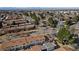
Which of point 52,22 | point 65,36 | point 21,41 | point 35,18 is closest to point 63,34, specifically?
point 65,36

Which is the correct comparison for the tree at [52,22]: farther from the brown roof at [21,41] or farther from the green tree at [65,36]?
the brown roof at [21,41]

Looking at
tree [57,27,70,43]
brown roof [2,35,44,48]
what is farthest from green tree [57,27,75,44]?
brown roof [2,35,44,48]

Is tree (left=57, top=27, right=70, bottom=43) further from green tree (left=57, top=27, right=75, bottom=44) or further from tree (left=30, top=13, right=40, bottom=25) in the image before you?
tree (left=30, top=13, right=40, bottom=25)

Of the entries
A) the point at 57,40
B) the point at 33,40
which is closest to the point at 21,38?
the point at 33,40

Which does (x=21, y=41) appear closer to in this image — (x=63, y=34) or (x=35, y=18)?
(x=35, y=18)

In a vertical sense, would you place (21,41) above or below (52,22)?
below

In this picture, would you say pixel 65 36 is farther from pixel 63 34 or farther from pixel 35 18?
pixel 35 18

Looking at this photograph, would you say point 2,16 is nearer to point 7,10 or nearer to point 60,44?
point 7,10

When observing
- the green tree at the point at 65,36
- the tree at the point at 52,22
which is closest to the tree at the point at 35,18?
the tree at the point at 52,22

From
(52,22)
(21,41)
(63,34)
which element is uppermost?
(52,22)

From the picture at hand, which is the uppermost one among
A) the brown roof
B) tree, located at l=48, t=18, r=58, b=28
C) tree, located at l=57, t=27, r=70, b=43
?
tree, located at l=48, t=18, r=58, b=28
